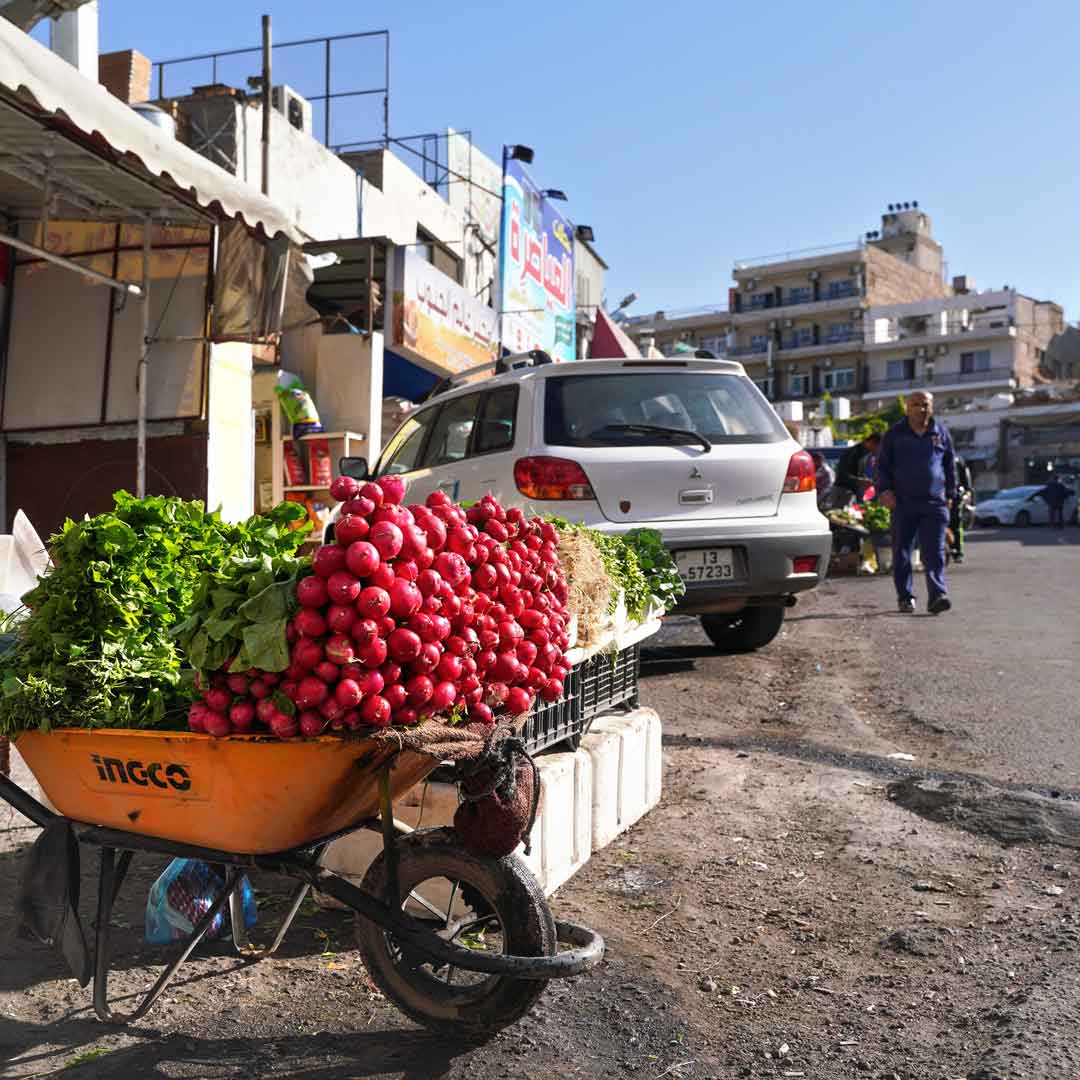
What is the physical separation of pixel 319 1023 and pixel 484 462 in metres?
4.08

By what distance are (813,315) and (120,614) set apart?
3359 inches

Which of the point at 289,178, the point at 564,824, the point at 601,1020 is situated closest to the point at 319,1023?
the point at 601,1020

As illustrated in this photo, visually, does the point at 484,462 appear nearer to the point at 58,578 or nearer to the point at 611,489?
the point at 611,489

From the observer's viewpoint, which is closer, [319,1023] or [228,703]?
[228,703]

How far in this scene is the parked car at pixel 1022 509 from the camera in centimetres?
4334

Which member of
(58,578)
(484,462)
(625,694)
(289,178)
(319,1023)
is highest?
(289,178)

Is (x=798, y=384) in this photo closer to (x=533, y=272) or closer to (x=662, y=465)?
(x=533, y=272)

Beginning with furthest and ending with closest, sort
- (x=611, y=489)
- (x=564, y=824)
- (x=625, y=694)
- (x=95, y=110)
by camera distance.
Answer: (x=611, y=489) → (x=95, y=110) → (x=625, y=694) → (x=564, y=824)

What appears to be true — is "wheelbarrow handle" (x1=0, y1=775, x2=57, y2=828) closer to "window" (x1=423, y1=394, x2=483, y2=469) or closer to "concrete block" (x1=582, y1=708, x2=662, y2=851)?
"concrete block" (x1=582, y1=708, x2=662, y2=851)

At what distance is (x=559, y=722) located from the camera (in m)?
3.93

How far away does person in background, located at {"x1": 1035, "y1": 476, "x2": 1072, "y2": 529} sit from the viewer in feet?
135

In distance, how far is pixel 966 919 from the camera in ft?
11.7

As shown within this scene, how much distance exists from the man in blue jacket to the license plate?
411 centimetres

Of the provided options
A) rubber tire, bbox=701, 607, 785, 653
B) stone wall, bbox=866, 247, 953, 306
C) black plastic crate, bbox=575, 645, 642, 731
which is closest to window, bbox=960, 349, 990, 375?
stone wall, bbox=866, 247, 953, 306
